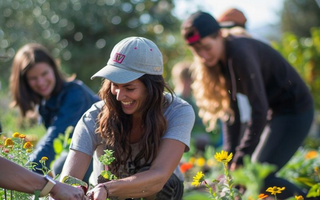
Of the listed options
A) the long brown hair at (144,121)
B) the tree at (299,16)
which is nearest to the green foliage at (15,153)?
the long brown hair at (144,121)

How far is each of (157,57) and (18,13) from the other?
9825 millimetres

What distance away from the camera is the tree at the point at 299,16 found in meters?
26.6

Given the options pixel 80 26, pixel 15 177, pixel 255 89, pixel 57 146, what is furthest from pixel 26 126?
pixel 15 177

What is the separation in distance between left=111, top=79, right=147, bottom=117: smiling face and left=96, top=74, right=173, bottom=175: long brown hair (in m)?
0.02

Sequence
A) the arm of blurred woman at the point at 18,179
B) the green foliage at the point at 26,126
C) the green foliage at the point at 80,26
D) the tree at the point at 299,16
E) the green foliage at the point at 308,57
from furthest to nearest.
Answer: the tree at the point at 299,16, the green foliage at the point at 80,26, the green foliage at the point at 308,57, the green foliage at the point at 26,126, the arm of blurred woman at the point at 18,179

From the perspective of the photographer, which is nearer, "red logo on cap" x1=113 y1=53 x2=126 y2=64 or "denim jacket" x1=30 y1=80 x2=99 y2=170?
"red logo on cap" x1=113 y1=53 x2=126 y2=64

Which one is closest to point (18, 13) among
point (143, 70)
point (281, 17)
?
point (143, 70)

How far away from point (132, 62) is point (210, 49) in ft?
3.97

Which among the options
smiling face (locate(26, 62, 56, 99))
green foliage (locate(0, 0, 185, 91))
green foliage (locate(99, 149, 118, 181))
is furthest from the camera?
green foliage (locate(0, 0, 185, 91))

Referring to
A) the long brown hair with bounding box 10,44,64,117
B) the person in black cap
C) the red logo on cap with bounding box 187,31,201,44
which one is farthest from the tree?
the red logo on cap with bounding box 187,31,201,44

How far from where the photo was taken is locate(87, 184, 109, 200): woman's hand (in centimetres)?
233

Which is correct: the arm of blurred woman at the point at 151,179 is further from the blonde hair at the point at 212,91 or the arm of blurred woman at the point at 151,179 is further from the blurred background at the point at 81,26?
the blurred background at the point at 81,26

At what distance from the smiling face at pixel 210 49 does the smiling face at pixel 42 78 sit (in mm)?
1158

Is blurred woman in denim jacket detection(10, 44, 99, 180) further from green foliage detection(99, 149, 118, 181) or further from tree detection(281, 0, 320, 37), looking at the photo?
tree detection(281, 0, 320, 37)
